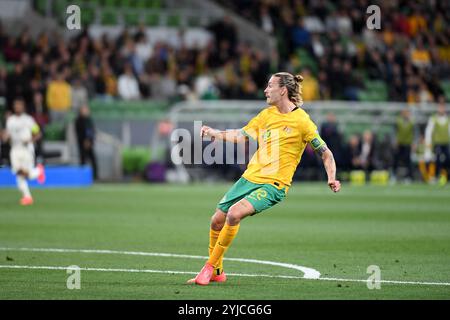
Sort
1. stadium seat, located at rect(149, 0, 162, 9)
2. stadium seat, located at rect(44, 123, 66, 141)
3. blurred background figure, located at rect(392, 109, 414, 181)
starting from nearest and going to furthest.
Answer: stadium seat, located at rect(44, 123, 66, 141) < blurred background figure, located at rect(392, 109, 414, 181) < stadium seat, located at rect(149, 0, 162, 9)

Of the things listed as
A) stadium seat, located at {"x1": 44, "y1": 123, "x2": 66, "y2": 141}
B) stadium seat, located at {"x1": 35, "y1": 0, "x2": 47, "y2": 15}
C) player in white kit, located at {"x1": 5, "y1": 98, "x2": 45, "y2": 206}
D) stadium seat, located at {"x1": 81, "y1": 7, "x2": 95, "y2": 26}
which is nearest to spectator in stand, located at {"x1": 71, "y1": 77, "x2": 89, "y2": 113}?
stadium seat, located at {"x1": 44, "y1": 123, "x2": 66, "y2": 141}

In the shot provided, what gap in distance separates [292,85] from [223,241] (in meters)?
1.70

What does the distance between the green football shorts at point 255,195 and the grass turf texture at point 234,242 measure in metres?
0.77

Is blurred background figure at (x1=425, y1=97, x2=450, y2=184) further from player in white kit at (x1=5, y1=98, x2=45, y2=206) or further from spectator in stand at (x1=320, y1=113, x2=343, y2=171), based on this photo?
player in white kit at (x1=5, y1=98, x2=45, y2=206)

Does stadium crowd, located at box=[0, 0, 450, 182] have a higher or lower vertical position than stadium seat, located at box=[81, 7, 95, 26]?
lower

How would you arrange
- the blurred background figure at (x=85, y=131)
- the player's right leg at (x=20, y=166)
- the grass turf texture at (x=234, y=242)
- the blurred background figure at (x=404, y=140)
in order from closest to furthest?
the grass turf texture at (x=234, y=242) < the player's right leg at (x=20, y=166) < the blurred background figure at (x=85, y=131) < the blurred background figure at (x=404, y=140)

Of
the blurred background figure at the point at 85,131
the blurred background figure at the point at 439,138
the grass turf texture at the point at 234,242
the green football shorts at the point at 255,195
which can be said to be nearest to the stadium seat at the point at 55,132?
the blurred background figure at the point at 85,131

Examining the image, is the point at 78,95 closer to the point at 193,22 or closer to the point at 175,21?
the point at 175,21

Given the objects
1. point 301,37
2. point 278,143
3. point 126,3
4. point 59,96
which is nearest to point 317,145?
point 278,143

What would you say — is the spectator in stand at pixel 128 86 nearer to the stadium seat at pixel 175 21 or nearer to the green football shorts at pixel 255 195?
the stadium seat at pixel 175 21

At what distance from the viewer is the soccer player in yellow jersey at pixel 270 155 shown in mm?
10852

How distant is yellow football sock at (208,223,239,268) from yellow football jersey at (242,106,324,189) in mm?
555

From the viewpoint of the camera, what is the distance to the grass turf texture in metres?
10.3
